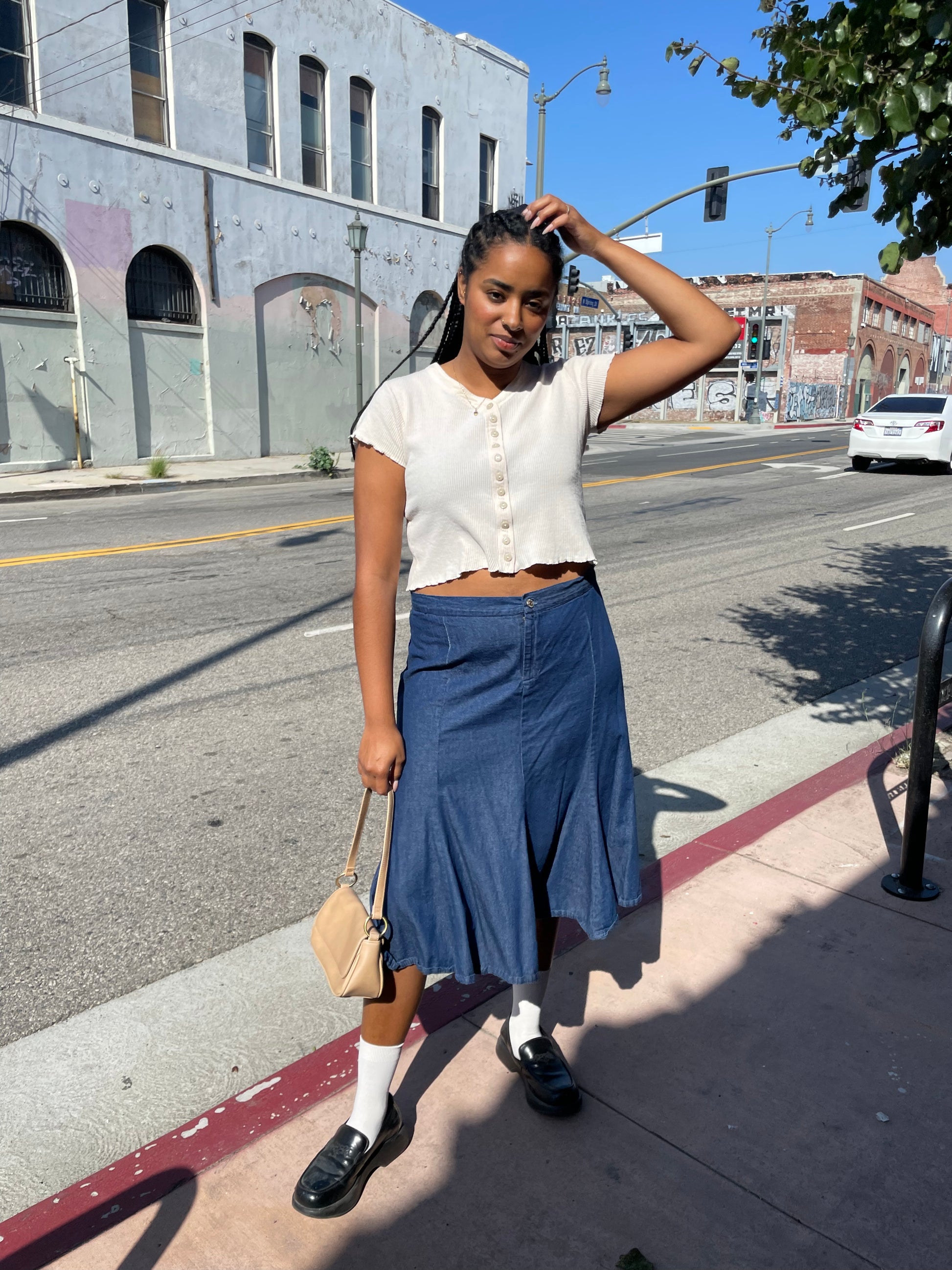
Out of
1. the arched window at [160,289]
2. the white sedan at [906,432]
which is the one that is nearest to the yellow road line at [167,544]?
the white sedan at [906,432]

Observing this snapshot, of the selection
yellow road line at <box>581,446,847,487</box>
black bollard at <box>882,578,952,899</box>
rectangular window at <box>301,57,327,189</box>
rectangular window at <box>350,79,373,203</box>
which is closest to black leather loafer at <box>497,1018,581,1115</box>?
black bollard at <box>882,578,952,899</box>

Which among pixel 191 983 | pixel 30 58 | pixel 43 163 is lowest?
pixel 191 983

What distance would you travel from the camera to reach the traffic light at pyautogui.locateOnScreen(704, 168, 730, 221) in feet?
73.7

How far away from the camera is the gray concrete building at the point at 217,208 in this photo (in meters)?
17.9

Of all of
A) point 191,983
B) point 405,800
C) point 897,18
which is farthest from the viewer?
point 191,983

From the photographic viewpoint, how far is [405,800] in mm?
2174

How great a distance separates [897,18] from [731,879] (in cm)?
259

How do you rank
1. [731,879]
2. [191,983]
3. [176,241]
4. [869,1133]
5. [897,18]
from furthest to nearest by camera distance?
[176,241] → [731,879] → [191,983] → [897,18] → [869,1133]

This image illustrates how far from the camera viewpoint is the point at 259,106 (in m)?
21.5

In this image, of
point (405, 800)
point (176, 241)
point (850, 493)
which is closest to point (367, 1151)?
point (405, 800)

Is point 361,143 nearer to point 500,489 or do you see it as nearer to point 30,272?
point 30,272

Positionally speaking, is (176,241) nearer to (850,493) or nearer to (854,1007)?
(850,493)

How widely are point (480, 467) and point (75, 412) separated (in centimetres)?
1865

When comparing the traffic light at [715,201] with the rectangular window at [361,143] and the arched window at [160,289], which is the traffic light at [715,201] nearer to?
the rectangular window at [361,143]
